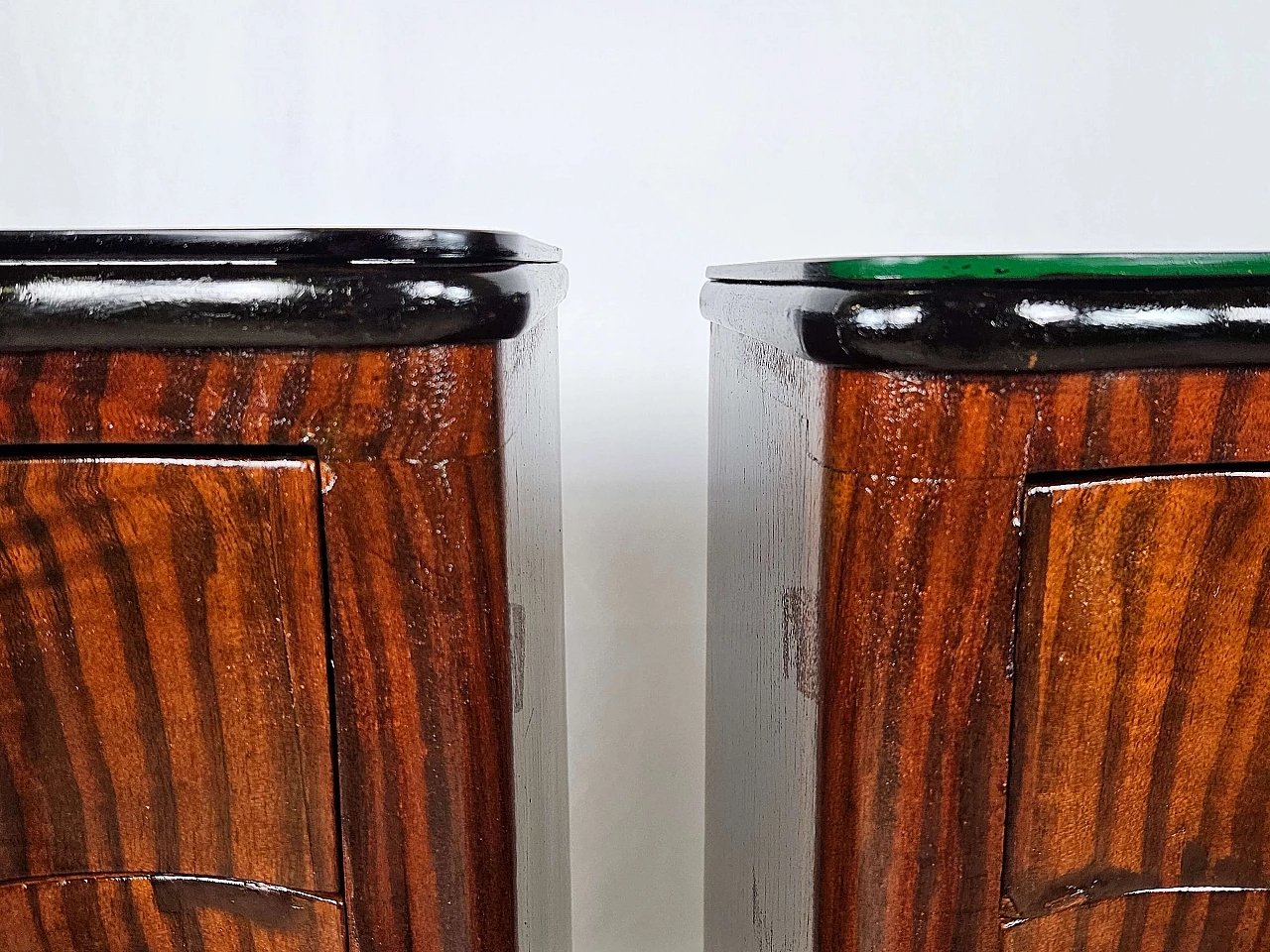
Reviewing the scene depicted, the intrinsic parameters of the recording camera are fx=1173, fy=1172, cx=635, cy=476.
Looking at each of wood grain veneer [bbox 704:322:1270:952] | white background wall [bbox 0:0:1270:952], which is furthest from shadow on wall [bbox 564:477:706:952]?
wood grain veneer [bbox 704:322:1270:952]

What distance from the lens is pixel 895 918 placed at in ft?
1.27

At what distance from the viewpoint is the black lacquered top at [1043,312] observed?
325mm

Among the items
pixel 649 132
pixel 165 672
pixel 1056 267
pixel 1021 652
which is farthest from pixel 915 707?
pixel 649 132

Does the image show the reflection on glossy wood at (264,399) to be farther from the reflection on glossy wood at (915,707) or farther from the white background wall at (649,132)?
the white background wall at (649,132)

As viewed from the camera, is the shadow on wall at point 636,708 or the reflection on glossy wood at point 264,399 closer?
the reflection on glossy wood at point 264,399

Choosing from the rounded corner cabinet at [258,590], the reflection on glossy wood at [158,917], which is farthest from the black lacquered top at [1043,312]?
the reflection on glossy wood at [158,917]

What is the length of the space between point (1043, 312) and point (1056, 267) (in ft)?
0.07

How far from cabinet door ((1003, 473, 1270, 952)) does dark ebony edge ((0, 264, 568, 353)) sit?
0.18 m

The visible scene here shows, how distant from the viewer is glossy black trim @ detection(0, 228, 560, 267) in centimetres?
35

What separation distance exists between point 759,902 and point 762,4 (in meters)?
0.61

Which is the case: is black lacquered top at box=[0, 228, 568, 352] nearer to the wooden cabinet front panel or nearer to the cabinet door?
the wooden cabinet front panel

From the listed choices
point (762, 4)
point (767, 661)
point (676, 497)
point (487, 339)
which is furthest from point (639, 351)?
point (487, 339)

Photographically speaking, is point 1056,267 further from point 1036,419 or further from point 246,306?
point 246,306

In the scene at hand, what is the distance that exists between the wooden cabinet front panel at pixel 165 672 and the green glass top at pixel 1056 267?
0.60 feet
